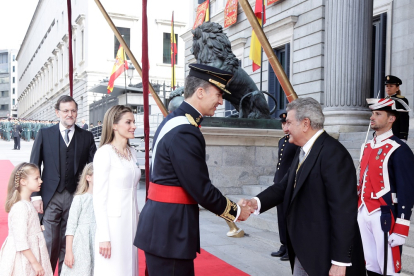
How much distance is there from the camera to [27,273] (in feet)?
11.7

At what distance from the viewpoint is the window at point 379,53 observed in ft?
42.8

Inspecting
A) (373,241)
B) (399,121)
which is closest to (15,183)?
(373,241)

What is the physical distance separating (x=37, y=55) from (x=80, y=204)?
251 feet

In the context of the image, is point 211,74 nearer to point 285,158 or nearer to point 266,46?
point 266,46

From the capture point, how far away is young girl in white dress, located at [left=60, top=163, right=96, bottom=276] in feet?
12.6

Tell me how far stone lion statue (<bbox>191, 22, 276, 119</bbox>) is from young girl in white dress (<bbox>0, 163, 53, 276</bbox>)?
A: 5502mm

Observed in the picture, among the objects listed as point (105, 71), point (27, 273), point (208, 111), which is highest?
point (105, 71)

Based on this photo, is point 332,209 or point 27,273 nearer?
point 332,209

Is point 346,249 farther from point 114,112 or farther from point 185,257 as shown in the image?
point 114,112

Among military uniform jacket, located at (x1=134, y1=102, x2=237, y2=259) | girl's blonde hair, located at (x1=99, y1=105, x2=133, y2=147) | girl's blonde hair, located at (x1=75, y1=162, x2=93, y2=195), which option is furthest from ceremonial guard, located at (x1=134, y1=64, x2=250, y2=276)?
girl's blonde hair, located at (x1=75, y1=162, x2=93, y2=195)

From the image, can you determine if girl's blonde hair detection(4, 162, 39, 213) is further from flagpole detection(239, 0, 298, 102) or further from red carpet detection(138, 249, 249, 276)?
flagpole detection(239, 0, 298, 102)

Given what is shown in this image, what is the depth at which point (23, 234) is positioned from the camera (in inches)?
139

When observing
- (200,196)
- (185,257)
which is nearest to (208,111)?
(200,196)

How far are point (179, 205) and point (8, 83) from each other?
135337 mm
